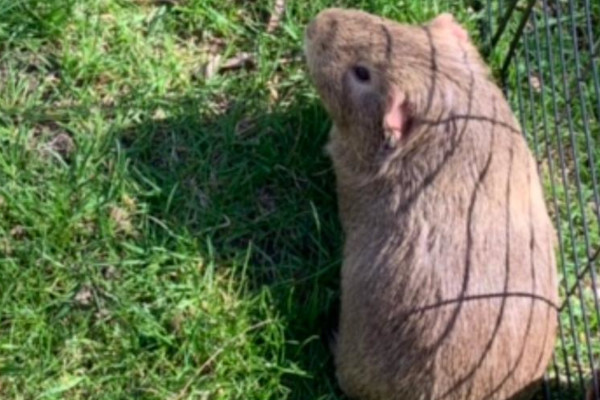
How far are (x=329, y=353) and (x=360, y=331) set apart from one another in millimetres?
338

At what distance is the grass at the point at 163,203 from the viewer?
5.31 m

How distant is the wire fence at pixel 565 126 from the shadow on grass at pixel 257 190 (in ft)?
2.91

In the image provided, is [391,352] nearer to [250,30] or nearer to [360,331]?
[360,331]

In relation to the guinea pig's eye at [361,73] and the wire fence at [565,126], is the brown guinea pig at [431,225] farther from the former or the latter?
the wire fence at [565,126]

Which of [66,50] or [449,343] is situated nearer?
[449,343]

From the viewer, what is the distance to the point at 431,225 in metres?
5.01

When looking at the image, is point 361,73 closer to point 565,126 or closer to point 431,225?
point 431,225

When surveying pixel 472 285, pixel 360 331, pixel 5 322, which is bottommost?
pixel 5 322

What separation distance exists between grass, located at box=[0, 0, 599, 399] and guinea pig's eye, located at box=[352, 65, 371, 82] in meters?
0.48

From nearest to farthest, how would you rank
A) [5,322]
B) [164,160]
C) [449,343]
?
[449,343]
[5,322]
[164,160]

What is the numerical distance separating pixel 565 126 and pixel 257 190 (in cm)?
137

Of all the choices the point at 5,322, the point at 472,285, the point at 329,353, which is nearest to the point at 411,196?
the point at 472,285

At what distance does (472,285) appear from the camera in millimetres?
4938

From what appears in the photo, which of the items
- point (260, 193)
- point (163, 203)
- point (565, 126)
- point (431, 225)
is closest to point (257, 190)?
point (260, 193)
